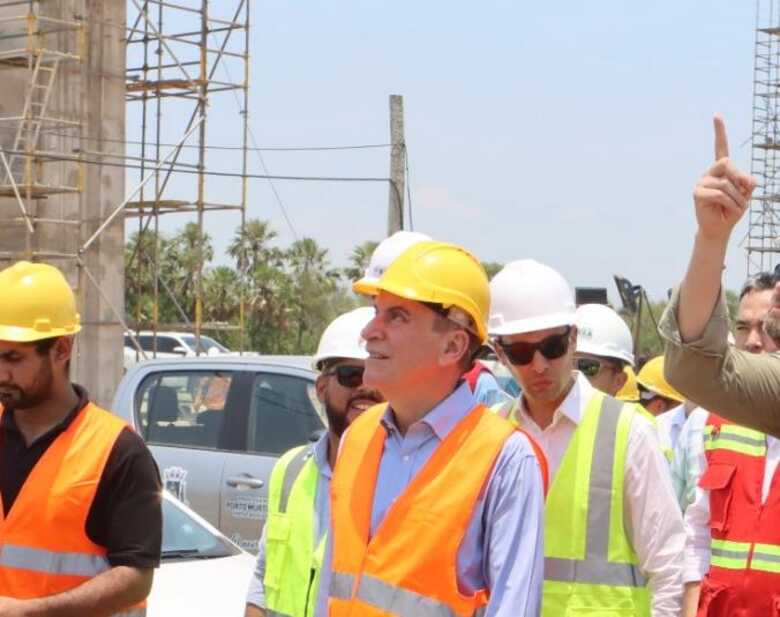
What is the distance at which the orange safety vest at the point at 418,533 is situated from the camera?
3.27 meters

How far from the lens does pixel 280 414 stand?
9977 mm

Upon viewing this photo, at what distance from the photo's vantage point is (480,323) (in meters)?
3.62

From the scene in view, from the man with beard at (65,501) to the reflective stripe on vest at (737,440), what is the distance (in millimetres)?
2015

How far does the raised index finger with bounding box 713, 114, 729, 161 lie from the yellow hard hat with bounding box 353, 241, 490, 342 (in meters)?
0.79

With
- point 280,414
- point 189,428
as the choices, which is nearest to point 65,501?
point 280,414

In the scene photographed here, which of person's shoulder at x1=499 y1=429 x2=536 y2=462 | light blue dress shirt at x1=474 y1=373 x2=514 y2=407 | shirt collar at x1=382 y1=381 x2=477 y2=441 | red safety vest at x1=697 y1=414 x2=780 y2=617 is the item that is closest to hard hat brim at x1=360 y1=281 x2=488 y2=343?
shirt collar at x1=382 y1=381 x2=477 y2=441

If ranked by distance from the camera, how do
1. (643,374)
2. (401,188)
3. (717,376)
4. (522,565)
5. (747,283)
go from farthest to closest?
(401,188) → (643,374) → (747,283) → (522,565) → (717,376)

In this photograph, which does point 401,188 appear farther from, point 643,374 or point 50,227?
point 643,374

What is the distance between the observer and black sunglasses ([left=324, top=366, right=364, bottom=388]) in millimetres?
4828

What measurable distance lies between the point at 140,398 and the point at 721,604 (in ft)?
20.7

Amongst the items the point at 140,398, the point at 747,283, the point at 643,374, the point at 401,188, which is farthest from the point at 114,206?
the point at 747,283

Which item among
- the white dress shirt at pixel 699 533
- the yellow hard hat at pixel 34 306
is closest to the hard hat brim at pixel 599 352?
the white dress shirt at pixel 699 533

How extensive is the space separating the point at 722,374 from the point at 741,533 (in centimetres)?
216

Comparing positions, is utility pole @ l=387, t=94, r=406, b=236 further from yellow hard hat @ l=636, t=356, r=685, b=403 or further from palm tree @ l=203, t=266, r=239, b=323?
palm tree @ l=203, t=266, r=239, b=323
